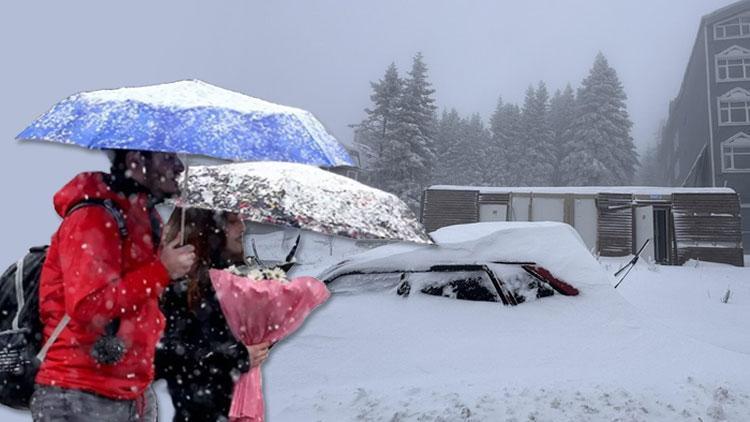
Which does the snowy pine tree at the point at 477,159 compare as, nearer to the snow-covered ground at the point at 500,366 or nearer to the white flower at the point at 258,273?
the snow-covered ground at the point at 500,366

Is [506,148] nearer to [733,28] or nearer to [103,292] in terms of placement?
[733,28]

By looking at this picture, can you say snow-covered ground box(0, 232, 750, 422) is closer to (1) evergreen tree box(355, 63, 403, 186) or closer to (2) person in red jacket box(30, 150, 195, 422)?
(2) person in red jacket box(30, 150, 195, 422)

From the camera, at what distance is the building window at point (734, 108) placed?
1174 inches

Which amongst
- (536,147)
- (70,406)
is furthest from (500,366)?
(536,147)

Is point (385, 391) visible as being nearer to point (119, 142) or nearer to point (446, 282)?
point (446, 282)

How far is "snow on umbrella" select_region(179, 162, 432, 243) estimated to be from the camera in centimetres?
211

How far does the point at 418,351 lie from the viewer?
14.0ft

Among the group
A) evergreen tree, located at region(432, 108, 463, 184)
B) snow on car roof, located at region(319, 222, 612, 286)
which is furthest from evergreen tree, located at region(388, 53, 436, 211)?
snow on car roof, located at region(319, 222, 612, 286)

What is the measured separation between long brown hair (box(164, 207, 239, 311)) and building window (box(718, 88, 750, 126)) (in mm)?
34290

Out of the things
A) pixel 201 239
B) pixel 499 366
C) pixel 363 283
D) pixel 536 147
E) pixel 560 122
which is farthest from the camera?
pixel 560 122

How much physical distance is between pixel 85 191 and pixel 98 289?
0.33m

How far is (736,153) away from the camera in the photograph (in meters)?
29.8

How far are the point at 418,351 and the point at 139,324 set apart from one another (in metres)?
2.73

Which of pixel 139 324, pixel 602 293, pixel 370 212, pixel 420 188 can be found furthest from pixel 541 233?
pixel 420 188
